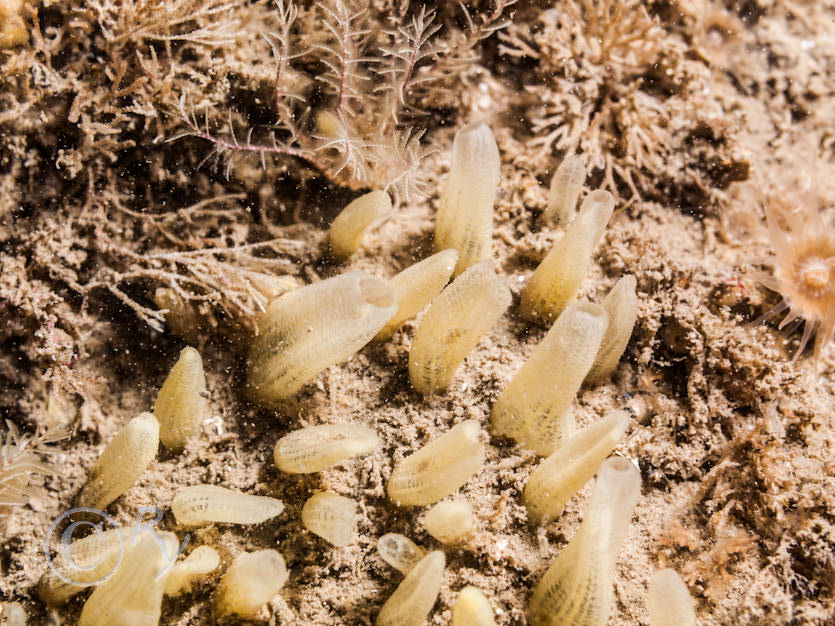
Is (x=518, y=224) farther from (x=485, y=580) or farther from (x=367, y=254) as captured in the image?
(x=485, y=580)

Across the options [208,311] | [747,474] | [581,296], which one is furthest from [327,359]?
[747,474]
